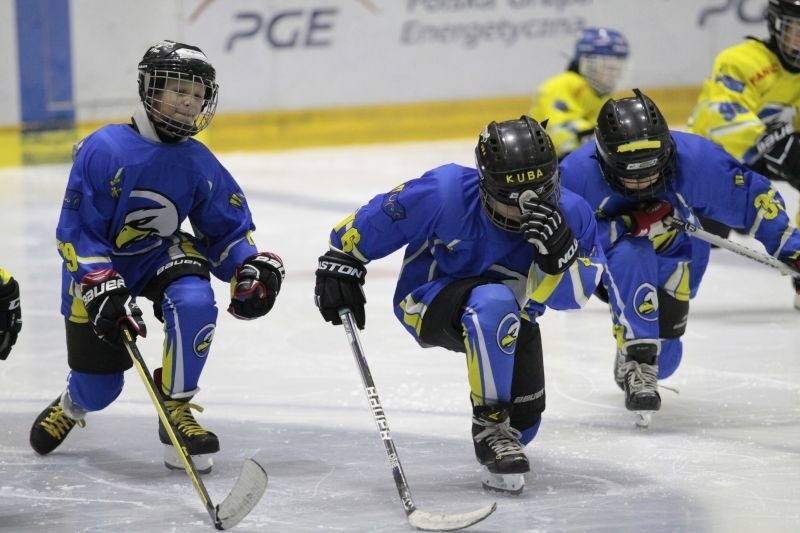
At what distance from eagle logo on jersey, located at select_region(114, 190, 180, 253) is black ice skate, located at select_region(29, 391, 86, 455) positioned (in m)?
0.46

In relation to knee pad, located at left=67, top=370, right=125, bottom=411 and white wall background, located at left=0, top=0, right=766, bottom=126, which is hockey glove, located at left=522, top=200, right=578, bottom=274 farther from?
white wall background, located at left=0, top=0, right=766, bottom=126

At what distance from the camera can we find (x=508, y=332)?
120 inches

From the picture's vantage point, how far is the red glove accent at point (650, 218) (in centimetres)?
377

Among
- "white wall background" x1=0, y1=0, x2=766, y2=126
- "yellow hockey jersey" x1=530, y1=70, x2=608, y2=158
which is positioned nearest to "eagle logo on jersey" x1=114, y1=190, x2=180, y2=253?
"yellow hockey jersey" x1=530, y1=70, x2=608, y2=158

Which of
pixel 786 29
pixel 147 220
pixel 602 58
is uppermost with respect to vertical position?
pixel 786 29

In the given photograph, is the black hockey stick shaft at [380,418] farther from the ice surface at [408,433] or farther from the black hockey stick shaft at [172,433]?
the black hockey stick shaft at [172,433]

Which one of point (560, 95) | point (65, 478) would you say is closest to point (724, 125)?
point (560, 95)

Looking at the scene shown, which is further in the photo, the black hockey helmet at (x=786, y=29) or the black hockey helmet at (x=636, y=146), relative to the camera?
the black hockey helmet at (x=786, y=29)

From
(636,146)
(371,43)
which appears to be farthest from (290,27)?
(636,146)

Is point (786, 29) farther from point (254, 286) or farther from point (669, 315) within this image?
point (254, 286)

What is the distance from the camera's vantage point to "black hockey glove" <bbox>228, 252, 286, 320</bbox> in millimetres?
3289

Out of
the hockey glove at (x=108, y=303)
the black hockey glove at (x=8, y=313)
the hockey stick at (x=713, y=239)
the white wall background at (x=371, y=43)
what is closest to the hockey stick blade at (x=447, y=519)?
the hockey glove at (x=108, y=303)

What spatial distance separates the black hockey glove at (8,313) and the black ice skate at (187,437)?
0.37m

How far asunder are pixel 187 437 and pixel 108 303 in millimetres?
379
